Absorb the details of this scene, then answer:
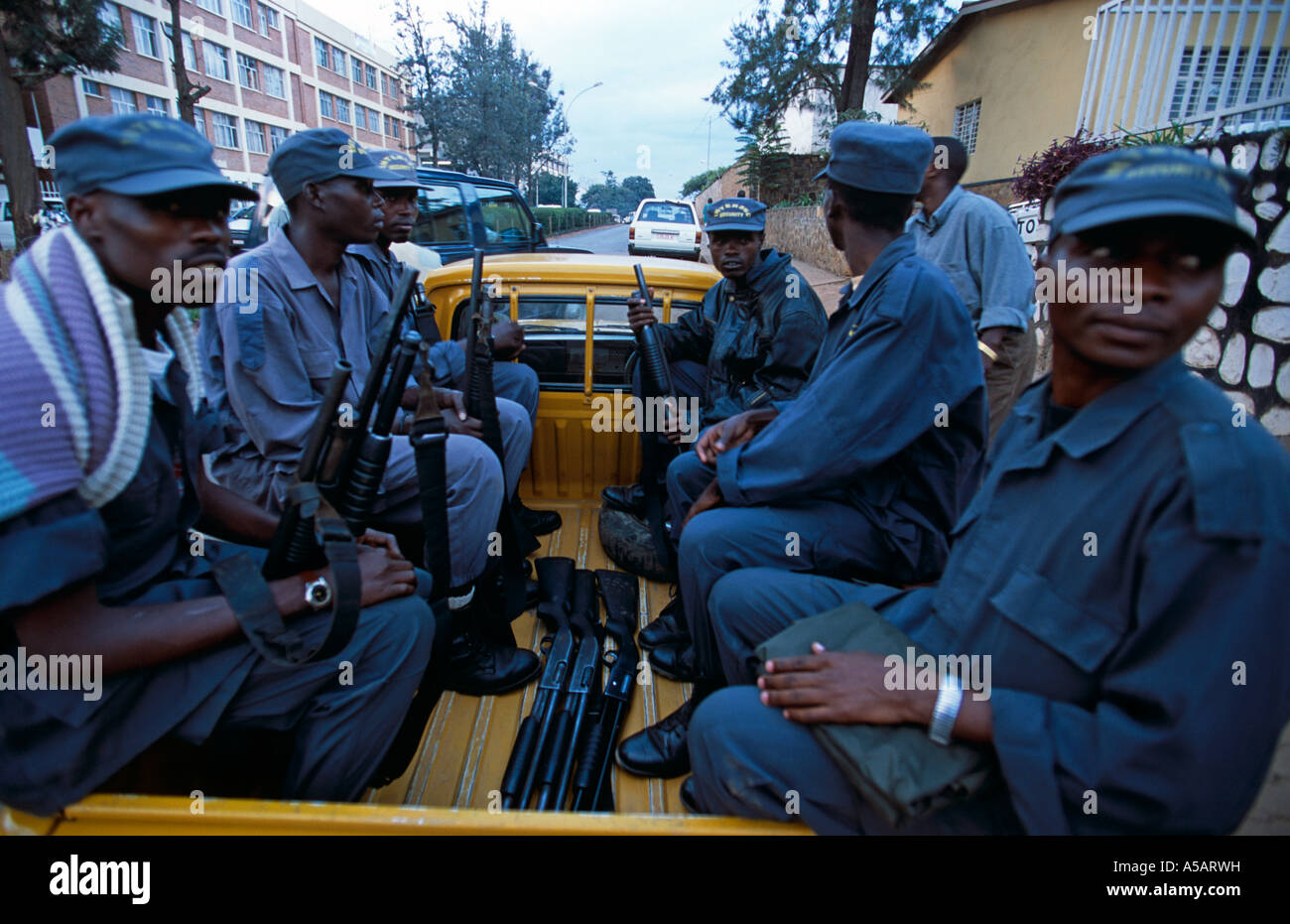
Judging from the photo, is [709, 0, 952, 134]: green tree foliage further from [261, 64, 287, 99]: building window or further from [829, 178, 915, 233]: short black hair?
[261, 64, 287, 99]: building window

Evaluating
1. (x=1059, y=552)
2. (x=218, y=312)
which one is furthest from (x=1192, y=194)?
(x=218, y=312)

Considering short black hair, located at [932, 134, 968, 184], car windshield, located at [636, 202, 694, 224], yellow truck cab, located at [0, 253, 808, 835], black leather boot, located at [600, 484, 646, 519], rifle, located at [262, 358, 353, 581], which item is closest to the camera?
yellow truck cab, located at [0, 253, 808, 835]

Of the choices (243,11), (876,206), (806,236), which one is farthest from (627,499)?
(243,11)

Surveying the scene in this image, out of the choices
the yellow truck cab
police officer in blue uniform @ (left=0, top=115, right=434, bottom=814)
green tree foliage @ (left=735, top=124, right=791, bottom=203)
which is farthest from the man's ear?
green tree foliage @ (left=735, top=124, right=791, bottom=203)

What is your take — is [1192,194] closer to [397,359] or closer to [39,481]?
[397,359]

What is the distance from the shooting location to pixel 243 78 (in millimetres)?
31703

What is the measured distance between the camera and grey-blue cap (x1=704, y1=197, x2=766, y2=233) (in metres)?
3.19

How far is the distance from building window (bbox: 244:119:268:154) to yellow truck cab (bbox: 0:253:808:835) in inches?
1438

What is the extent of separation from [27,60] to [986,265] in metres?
17.7

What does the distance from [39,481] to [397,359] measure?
729 millimetres

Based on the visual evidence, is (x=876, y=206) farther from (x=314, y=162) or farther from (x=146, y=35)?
(x=146, y=35)

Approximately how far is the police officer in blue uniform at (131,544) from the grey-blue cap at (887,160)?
174cm

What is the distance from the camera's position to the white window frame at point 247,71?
1238 inches

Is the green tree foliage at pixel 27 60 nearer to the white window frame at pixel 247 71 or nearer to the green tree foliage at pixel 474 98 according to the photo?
the green tree foliage at pixel 474 98
